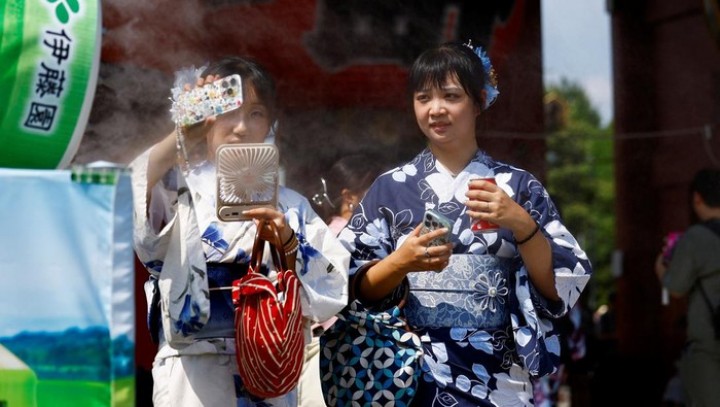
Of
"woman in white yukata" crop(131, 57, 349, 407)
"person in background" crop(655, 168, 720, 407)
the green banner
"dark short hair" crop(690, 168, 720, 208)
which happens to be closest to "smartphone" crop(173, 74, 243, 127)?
"woman in white yukata" crop(131, 57, 349, 407)

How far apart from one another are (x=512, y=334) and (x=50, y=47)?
164 cm

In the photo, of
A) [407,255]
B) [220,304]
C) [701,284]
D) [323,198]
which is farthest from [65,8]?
[701,284]

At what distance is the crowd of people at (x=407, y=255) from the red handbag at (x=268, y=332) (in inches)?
4.9

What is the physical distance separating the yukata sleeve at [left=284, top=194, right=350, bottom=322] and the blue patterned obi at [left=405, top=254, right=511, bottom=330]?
258 mm

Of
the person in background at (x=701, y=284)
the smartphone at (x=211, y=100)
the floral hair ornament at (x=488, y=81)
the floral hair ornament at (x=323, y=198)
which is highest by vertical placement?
the floral hair ornament at (x=488, y=81)

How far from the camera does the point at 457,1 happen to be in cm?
651

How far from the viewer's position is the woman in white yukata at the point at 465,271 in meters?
3.38

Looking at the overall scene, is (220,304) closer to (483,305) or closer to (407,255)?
(407,255)

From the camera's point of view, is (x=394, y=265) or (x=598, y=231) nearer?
(x=394, y=265)

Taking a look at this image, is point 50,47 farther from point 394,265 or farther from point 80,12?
point 394,265

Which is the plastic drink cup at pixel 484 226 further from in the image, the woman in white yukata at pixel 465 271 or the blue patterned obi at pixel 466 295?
the blue patterned obi at pixel 466 295

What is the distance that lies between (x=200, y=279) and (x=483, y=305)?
34.3 inches

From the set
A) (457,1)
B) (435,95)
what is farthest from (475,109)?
(457,1)

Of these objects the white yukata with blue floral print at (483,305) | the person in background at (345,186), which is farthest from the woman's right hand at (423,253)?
the person in background at (345,186)
